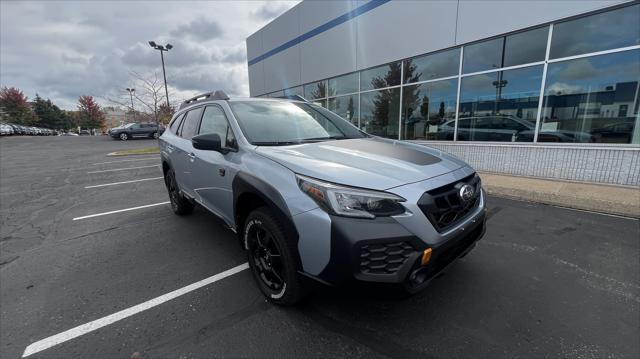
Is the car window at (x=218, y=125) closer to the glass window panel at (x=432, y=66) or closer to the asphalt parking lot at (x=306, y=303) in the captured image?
the asphalt parking lot at (x=306, y=303)

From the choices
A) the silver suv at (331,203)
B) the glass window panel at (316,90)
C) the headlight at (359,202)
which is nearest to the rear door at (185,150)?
the silver suv at (331,203)

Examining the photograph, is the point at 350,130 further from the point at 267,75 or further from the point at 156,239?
the point at 267,75

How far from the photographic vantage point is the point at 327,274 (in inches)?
72.2

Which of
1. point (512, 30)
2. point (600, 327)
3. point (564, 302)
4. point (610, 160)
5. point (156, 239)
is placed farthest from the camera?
point (512, 30)

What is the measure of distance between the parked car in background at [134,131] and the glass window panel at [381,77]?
71.9 feet

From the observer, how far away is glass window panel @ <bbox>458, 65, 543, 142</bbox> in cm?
679

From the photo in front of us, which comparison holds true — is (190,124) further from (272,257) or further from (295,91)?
(295,91)

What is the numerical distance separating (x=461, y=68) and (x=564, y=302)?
719 cm

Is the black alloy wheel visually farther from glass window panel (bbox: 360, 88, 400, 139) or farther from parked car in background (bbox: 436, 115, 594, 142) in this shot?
glass window panel (bbox: 360, 88, 400, 139)

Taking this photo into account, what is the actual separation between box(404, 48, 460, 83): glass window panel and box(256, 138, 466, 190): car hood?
22.3ft

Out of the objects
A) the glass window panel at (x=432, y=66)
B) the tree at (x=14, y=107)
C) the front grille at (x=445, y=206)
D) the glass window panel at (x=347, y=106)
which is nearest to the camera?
the front grille at (x=445, y=206)

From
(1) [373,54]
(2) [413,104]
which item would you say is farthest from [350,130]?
(1) [373,54]

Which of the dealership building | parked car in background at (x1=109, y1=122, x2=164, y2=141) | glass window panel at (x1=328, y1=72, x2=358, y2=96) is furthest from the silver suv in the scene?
parked car in background at (x1=109, y1=122, x2=164, y2=141)

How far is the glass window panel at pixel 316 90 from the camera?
41.8 ft
